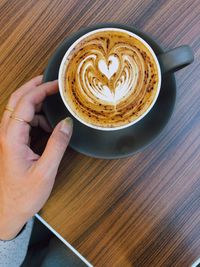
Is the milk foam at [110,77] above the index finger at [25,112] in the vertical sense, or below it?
above

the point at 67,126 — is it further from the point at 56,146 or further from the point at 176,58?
the point at 176,58

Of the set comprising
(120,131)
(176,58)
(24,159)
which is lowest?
(24,159)

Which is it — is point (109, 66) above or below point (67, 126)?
Answer: above

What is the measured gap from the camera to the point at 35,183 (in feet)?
2.12

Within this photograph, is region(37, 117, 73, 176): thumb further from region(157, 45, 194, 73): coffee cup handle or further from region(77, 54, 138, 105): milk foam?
region(157, 45, 194, 73): coffee cup handle

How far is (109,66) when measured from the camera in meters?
0.62

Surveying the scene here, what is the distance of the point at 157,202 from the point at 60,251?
12.8 inches

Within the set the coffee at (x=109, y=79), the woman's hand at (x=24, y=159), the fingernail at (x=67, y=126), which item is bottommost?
the woman's hand at (x=24, y=159)

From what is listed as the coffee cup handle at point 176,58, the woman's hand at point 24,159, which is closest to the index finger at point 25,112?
the woman's hand at point 24,159

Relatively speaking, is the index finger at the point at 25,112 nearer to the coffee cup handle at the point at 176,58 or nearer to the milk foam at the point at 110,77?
the milk foam at the point at 110,77

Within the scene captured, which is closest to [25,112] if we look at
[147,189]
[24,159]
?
[24,159]

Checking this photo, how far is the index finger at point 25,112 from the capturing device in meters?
0.65

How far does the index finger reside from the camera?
653 mm

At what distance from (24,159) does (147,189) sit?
22 centimetres
